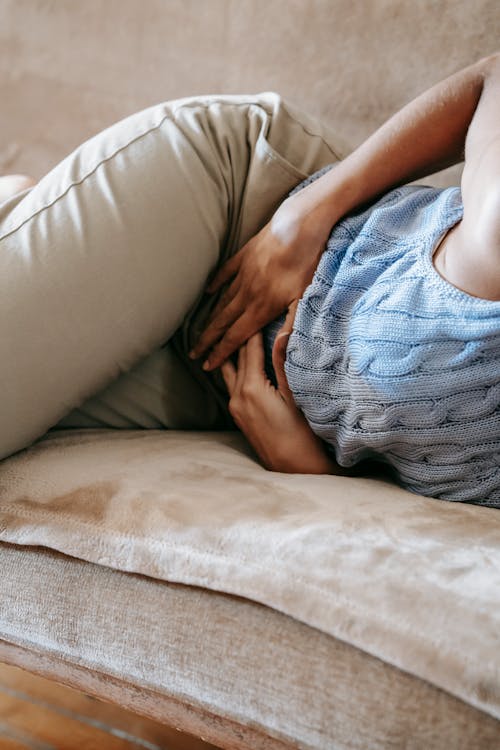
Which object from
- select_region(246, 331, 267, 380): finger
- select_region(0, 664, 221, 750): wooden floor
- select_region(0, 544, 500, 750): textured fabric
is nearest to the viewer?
select_region(0, 544, 500, 750): textured fabric

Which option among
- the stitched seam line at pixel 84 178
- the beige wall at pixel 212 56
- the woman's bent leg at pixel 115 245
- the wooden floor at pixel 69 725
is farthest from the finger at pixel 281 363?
the beige wall at pixel 212 56

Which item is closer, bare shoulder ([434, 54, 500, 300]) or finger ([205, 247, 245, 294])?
bare shoulder ([434, 54, 500, 300])

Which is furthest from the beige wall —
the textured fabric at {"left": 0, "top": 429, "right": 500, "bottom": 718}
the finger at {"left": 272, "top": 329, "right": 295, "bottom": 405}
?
the textured fabric at {"left": 0, "top": 429, "right": 500, "bottom": 718}

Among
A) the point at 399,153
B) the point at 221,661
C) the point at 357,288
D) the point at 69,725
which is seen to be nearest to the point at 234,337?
the point at 357,288

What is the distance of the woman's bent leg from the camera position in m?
0.73

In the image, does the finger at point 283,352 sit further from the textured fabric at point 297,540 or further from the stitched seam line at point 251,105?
the stitched seam line at point 251,105

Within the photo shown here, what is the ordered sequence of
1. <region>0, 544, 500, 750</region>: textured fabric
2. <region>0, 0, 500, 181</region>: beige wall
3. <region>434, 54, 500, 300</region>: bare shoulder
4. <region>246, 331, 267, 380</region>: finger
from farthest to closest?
<region>0, 0, 500, 181</region>: beige wall
<region>246, 331, 267, 380</region>: finger
<region>434, 54, 500, 300</region>: bare shoulder
<region>0, 544, 500, 750</region>: textured fabric

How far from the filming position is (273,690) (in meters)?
0.53

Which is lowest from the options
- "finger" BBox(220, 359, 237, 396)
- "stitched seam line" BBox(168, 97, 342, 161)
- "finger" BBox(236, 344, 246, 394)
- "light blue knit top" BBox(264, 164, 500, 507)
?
"finger" BBox(220, 359, 237, 396)

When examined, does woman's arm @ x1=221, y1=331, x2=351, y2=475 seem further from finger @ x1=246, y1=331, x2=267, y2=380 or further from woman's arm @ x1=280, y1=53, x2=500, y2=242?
woman's arm @ x1=280, y1=53, x2=500, y2=242

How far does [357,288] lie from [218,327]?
0.67 feet

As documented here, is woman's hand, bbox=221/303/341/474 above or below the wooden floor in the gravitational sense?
above

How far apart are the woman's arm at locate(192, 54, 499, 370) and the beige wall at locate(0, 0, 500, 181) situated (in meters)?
0.41

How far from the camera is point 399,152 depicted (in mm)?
808
